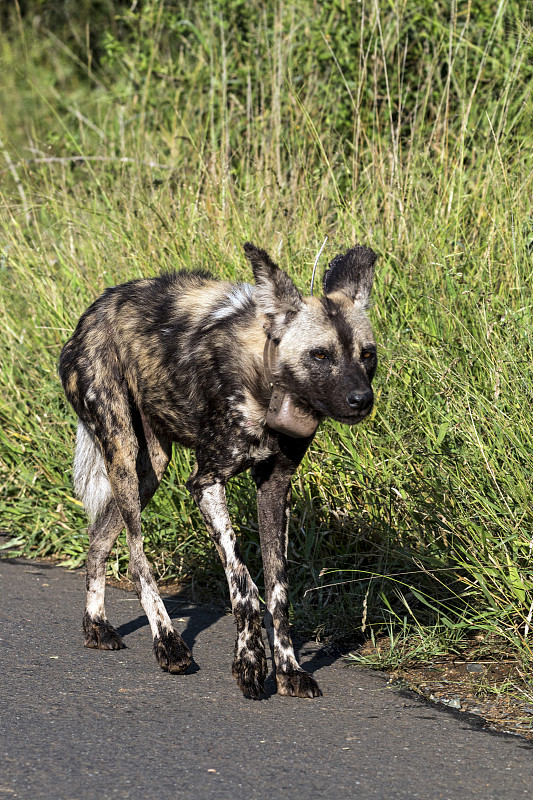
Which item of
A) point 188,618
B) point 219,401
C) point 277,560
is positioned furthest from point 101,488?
point 277,560

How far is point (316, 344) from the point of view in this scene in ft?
12.7

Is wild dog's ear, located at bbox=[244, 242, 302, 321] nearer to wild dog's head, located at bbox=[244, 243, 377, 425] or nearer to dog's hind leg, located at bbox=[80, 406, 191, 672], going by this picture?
wild dog's head, located at bbox=[244, 243, 377, 425]

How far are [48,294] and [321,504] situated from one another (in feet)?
7.88

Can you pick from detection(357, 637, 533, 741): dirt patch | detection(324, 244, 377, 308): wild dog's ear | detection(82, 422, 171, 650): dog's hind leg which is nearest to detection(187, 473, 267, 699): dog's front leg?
detection(357, 637, 533, 741): dirt patch

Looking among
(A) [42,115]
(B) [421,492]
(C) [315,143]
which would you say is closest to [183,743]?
(B) [421,492]

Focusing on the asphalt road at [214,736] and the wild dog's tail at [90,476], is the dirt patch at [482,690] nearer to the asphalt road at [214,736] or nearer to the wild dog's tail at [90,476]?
the asphalt road at [214,736]

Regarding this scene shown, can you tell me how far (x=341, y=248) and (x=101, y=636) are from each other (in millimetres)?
2366

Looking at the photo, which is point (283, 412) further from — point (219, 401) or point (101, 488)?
point (101, 488)

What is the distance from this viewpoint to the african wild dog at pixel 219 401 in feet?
12.7

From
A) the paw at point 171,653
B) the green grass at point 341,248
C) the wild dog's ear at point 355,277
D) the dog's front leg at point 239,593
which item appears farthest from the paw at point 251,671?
the wild dog's ear at point 355,277

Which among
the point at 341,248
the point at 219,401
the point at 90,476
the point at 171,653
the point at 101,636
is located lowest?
the point at 101,636

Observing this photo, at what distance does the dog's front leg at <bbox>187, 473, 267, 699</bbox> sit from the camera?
12.4 ft

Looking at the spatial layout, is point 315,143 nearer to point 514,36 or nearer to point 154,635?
point 514,36

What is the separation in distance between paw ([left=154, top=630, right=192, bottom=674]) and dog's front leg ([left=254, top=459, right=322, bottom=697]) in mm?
330
